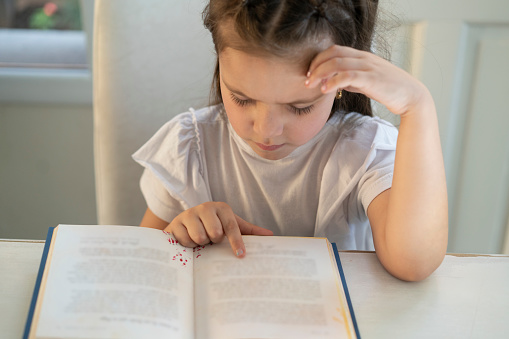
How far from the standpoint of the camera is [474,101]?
1209 millimetres

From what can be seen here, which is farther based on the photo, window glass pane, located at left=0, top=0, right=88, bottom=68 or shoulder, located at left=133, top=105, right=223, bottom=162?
window glass pane, located at left=0, top=0, right=88, bottom=68

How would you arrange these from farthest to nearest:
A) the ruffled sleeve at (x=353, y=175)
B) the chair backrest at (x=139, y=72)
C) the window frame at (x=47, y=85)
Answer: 1. the window frame at (x=47, y=85)
2. the chair backrest at (x=139, y=72)
3. the ruffled sleeve at (x=353, y=175)

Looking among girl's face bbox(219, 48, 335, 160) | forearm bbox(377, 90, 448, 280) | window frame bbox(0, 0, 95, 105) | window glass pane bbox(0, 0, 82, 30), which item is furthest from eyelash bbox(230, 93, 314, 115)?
window glass pane bbox(0, 0, 82, 30)

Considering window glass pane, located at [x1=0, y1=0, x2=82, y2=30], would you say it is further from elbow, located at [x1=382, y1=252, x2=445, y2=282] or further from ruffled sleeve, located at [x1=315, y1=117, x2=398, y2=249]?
elbow, located at [x1=382, y1=252, x2=445, y2=282]

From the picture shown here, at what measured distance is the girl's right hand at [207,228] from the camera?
25.4 inches

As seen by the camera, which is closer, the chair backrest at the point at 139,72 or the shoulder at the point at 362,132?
the shoulder at the point at 362,132

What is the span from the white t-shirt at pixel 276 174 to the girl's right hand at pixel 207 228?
0.64ft

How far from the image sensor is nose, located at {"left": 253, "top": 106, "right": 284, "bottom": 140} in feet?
2.18

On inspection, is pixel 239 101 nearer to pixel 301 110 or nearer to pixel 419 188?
A: pixel 301 110

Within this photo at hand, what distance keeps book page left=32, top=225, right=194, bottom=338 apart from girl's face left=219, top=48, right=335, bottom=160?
19 centimetres

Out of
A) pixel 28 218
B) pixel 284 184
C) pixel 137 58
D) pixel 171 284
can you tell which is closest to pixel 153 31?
pixel 137 58

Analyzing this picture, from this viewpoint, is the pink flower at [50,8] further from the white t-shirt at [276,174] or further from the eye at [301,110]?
the eye at [301,110]

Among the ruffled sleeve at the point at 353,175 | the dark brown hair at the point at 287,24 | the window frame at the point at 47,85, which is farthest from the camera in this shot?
the window frame at the point at 47,85

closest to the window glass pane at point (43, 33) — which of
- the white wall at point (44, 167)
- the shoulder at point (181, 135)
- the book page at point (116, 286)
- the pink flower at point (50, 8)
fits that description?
the pink flower at point (50, 8)
